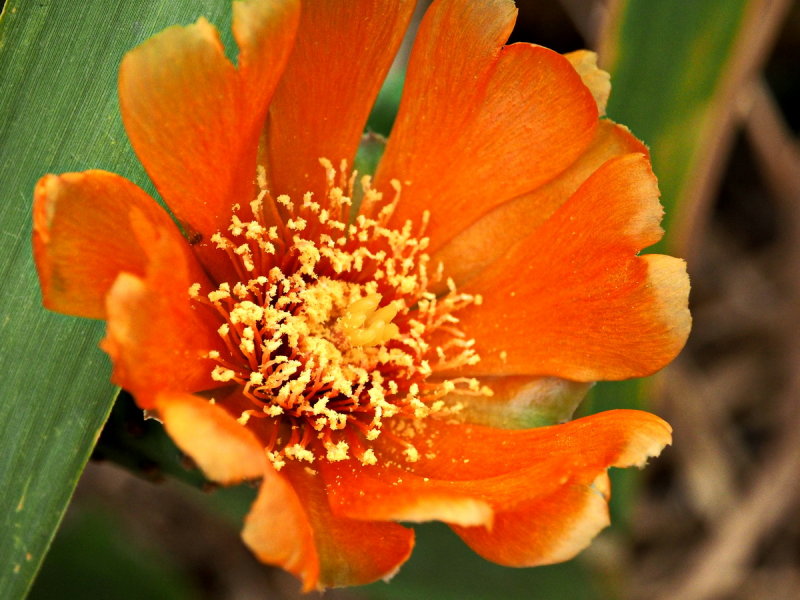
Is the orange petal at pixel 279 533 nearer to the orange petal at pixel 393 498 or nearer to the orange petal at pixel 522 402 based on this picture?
the orange petal at pixel 393 498

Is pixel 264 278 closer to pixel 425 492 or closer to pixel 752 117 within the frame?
pixel 425 492

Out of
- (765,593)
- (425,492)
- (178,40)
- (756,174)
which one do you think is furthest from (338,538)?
(756,174)

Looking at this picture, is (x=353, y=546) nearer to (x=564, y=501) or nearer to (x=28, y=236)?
(x=564, y=501)

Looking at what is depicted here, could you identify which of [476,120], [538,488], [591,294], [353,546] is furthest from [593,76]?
[353,546]

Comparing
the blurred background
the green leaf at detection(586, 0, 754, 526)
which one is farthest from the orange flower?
the green leaf at detection(586, 0, 754, 526)

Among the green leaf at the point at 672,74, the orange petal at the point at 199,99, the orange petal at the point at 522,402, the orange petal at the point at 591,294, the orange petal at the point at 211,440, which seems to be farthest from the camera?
the green leaf at the point at 672,74

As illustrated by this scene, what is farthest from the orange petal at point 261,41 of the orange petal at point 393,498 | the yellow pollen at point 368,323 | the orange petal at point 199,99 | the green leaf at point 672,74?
the green leaf at point 672,74
